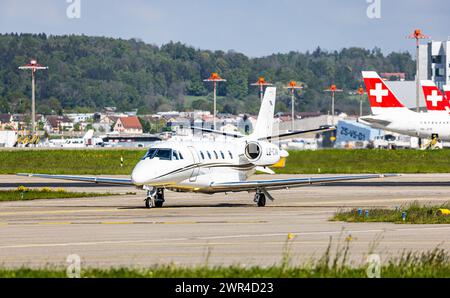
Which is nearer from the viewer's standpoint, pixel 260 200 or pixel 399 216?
pixel 399 216

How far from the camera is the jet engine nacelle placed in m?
51.1

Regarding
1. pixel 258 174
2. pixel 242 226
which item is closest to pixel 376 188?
pixel 258 174

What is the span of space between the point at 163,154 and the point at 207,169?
2785mm

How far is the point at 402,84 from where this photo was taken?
199 meters

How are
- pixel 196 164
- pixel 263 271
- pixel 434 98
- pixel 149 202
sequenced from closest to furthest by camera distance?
pixel 263 271 < pixel 149 202 < pixel 196 164 < pixel 434 98

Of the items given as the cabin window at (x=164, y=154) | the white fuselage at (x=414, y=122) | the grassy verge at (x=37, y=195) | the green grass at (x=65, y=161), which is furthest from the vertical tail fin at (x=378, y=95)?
the cabin window at (x=164, y=154)

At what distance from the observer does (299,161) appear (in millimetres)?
91000

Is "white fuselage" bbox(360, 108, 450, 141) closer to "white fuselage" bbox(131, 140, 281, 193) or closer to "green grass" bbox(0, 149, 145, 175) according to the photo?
"green grass" bbox(0, 149, 145, 175)

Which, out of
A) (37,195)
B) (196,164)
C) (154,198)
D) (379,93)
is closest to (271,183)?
(196,164)

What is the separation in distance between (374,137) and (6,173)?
8768 cm

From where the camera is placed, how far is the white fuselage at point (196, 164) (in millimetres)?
45188

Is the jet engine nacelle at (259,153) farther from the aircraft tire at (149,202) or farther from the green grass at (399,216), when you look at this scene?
the green grass at (399,216)

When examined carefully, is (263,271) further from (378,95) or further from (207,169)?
(378,95)
